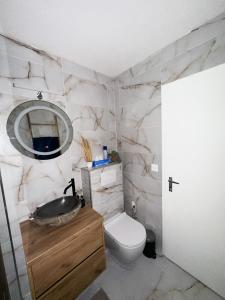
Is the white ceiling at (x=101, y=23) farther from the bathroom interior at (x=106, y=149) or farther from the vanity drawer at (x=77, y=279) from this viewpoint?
the vanity drawer at (x=77, y=279)

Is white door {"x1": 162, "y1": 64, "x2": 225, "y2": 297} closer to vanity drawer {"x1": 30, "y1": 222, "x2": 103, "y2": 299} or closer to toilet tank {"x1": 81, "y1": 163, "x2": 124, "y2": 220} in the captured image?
toilet tank {"x1": 81, "y1": 163, "x2": 124, "y2": 220}

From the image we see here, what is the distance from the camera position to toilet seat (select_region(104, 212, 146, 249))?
1372mm

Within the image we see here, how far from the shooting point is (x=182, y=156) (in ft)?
4.32

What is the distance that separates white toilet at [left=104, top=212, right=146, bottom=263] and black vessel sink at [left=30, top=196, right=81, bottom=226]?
56 cm

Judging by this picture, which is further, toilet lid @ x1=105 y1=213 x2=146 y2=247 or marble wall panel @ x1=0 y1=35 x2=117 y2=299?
toilet lid @ x1=105 y1=213 x2=146 y2=247

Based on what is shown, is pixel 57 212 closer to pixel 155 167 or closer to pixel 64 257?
pixel 64 257

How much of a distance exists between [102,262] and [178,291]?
76 cm

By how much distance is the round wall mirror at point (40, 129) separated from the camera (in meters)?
1.18

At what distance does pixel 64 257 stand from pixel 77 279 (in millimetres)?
289

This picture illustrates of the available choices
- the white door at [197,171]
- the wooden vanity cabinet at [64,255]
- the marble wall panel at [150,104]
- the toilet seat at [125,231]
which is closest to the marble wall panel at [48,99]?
the wooden vanity cabinet at [64,255]

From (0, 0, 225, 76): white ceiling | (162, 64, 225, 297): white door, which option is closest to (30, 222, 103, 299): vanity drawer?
(162, 64, 225, 297): white door

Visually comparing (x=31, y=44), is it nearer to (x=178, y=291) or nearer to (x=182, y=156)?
(x=182, y=156)

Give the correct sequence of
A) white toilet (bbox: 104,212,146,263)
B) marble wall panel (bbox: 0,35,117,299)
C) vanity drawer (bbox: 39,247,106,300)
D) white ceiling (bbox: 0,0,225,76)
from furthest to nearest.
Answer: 1. white toilet (bbox: 104,212,146,263)
2. marble wall panel (bbox: 0,35,117,299)
3. vanity drawer (bbox: 39,247,106,300)
4. white ceiling (bbox: 0,0,225,76)

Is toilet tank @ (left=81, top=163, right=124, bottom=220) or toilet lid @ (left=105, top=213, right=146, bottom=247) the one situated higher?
toilet tank @ (left=81, top=163, right=124, bottom=220)
